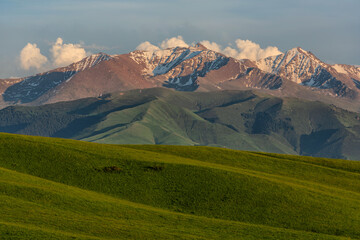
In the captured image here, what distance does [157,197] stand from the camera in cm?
7956

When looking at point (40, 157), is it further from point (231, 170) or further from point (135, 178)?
point (231, 170)

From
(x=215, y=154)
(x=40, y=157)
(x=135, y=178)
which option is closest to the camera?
(x=135, y=178)

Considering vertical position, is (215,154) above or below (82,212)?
below

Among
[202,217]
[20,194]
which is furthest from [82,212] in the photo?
[202,217]

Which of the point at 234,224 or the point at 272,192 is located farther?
the point at 272,192

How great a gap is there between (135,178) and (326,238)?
3294cm

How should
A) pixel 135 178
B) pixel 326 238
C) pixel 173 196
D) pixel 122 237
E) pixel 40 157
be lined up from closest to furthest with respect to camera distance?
pixel 122 237, pixel 326 238, pixel 173 196, pixel 135 178, pixel 40 157

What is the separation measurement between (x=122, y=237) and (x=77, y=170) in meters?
32.7

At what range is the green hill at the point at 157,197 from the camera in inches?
2406

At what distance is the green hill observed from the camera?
201ft

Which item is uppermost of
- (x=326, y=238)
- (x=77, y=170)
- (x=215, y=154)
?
(x=326, y=238)

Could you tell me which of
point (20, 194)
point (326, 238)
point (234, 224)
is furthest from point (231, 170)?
point (20, 194)

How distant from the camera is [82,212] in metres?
66.0

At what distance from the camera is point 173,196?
79.9 m
